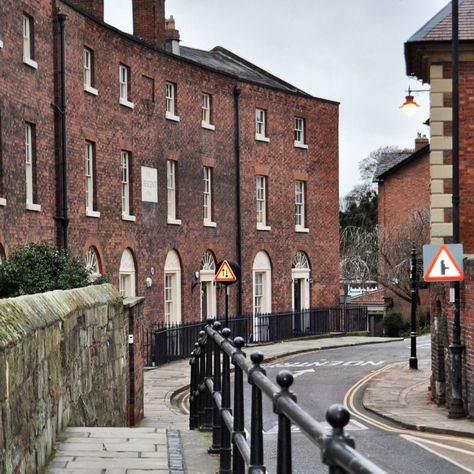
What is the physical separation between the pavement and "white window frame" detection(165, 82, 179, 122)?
27.4 ft

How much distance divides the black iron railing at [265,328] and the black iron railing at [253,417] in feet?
60.7

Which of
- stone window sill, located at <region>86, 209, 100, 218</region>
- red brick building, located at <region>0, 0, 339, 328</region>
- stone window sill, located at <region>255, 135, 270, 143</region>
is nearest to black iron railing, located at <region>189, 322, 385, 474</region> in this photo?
red brick building, located at <region>0, 0, 339, 328</region>

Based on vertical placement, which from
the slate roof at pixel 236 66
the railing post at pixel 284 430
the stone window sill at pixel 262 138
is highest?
the slate roof at pixel 236 66

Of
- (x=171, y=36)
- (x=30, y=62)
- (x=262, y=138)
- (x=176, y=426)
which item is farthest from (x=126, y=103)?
(x=176, y=426)

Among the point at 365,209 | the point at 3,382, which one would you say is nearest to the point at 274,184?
the point at 3,382

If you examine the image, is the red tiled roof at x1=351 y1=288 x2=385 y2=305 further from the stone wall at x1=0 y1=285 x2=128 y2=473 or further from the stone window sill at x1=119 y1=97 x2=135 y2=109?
the stone wall at x1=0 y1=285 x2=128 y2=473

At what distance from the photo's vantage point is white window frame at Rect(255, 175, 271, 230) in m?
39.4

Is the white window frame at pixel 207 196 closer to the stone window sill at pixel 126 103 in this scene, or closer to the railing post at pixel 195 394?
the stone window sill at pixel 126 103

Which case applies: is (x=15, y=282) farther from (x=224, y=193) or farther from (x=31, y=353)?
(x=224, y=193)

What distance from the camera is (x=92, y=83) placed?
28.9 m

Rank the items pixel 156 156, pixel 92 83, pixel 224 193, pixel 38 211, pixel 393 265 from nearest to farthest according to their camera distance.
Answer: pixel 38 211 → pixel 92 83 → pixel 156 156 → pixel 224 193 → pixel 393 265

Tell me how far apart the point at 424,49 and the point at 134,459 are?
45.9 ft

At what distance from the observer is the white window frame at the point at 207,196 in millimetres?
36094

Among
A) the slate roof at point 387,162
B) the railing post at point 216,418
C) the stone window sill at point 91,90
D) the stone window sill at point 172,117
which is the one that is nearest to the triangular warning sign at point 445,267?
the railing post at point 216,418
